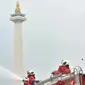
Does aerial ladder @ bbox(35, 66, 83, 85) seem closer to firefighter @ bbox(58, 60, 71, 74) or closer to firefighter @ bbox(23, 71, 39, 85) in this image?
firefighter @ bbox(58, 60, 71, 74)

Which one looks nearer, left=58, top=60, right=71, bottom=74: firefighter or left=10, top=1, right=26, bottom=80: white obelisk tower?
left=58, top=60, right=71, bottom=74: firefighter

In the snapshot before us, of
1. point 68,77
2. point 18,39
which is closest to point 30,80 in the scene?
point 68,77

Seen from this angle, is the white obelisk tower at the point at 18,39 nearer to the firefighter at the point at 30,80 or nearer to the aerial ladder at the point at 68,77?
the firefighter at the point at 30,80

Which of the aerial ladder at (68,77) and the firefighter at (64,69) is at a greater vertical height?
the firefighter at (64,69)

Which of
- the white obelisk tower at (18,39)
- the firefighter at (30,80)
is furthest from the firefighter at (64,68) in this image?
the white obelisk tower at (18,39)

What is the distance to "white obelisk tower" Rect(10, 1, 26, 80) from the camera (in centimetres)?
5742

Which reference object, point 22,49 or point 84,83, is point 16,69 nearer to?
point 22,49

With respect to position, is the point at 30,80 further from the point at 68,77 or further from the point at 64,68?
the point at 68,77

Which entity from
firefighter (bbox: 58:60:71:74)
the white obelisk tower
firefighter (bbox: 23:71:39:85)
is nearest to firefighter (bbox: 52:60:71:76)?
firefighter (bbox: 58:60:71:74)

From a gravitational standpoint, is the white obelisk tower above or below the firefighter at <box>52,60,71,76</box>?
above

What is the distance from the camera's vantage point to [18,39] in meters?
60.1

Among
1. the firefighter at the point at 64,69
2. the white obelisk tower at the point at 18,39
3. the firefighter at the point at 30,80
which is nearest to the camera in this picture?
the firefighter at the point at 64,69

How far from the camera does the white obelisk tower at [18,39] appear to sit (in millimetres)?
57422

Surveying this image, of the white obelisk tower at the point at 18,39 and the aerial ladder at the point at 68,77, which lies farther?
the white obelisk tower at the point at 18,39
